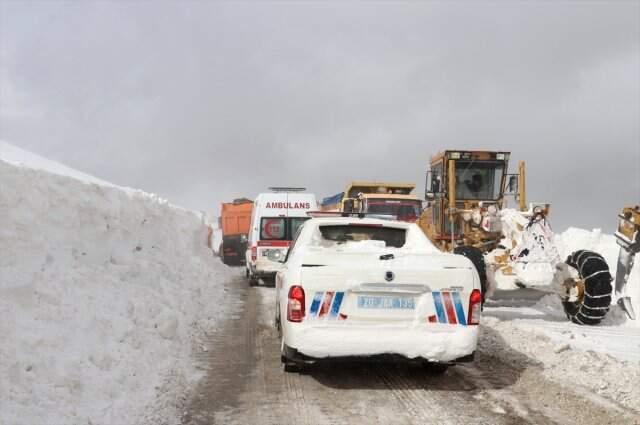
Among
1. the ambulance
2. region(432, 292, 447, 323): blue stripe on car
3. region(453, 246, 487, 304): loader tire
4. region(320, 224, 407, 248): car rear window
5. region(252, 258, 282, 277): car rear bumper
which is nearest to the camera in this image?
region(432, 292, 447, 323): blue stripe on car

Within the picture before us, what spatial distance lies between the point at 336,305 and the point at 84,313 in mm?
3131

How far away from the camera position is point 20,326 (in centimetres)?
566

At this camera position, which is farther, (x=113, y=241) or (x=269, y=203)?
(x=269, y=203)

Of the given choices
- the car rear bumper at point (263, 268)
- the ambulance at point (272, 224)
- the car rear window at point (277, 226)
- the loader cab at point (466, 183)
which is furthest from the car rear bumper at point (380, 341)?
the car rear window at point (277, 226)

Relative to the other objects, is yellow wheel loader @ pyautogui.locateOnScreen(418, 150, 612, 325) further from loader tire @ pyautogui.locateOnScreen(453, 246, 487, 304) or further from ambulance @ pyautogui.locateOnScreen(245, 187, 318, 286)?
ambulance @ pyautogui.locateOnScreen(245, 187, 318, 286)

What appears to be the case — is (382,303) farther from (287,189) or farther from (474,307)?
(287,189)

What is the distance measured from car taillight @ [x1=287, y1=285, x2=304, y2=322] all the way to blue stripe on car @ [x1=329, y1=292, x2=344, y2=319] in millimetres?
291

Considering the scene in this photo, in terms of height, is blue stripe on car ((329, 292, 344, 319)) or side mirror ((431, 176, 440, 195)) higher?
side mirror ((431, 176, 440, 195))

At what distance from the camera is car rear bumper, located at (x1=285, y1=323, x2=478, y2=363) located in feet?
18.0

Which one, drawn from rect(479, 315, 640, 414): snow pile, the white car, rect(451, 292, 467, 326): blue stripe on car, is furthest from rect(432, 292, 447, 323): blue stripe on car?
rect(479, 315, 640, 414): snow pile

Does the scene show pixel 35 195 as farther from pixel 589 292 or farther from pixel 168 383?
pixel 589 292

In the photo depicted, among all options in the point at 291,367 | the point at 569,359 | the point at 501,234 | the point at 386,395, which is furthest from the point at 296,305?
the point at 501,234

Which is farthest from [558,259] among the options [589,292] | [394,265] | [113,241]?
[113,241]

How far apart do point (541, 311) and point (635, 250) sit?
7.59 ft
